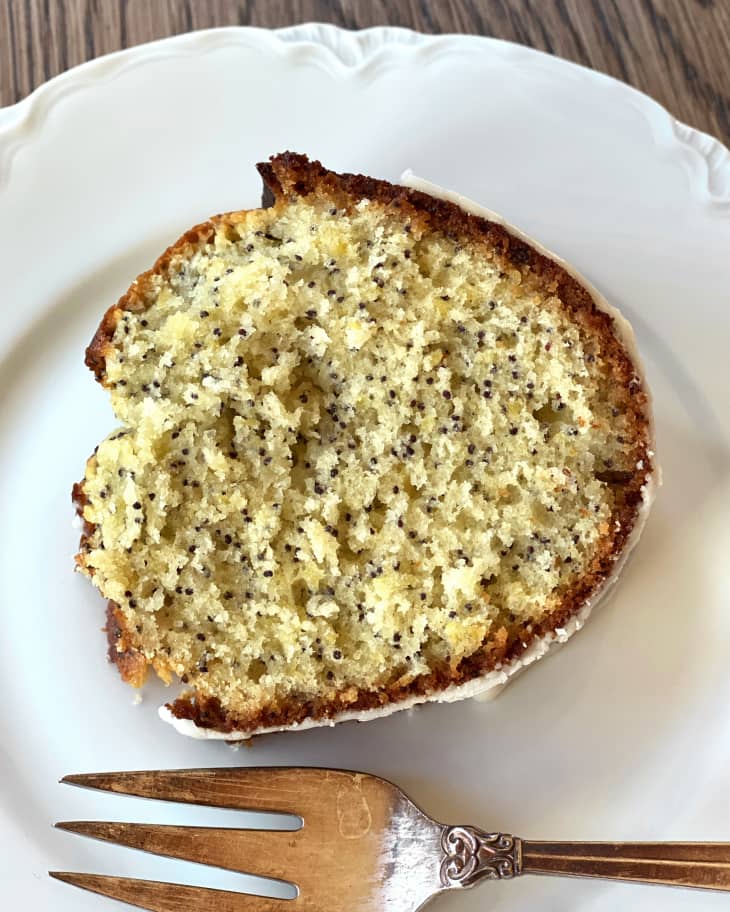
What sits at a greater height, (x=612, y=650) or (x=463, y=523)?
(x=463, y=523)

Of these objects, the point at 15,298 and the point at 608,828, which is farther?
the point at 15,298

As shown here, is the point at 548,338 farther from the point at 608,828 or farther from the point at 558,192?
the point at 608,828

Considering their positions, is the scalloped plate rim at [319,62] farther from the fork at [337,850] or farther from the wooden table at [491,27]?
the fork at [337,850]

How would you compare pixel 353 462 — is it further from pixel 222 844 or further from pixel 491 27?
pixel 491 27

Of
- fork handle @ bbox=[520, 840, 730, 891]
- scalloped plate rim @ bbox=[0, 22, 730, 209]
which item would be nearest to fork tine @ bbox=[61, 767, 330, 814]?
fork handle @ bbox=[520, 840, 730, 891]

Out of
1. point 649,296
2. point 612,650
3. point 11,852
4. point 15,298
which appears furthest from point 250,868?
point 649,296

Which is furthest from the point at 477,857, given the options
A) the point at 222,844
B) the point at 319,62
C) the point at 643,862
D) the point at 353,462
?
the point at 319,62

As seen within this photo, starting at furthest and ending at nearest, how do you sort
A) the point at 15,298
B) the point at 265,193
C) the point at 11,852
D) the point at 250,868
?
the point at 15,298, the point at 265,193, the point at 11,852, the point at 250,868

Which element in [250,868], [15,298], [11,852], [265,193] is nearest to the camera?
[250,868]
